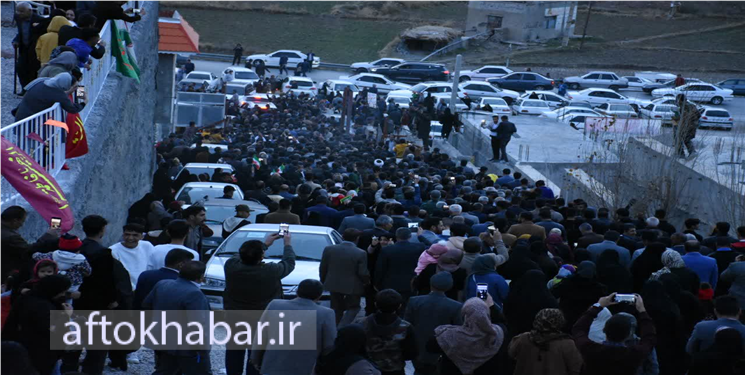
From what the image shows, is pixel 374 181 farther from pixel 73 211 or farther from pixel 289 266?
pixel 289 266

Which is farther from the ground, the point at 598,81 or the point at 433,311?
the point at 433,311

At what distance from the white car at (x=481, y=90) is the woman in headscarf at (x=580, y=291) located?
138ft

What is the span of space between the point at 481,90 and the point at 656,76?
1668cm

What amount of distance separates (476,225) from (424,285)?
9.80ft

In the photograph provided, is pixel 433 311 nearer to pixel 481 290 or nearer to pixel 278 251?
pixel 481 290

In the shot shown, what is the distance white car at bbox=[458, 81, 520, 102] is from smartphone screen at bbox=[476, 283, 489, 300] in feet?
139

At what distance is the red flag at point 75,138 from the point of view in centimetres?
1167

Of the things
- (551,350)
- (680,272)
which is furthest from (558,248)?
A: (551,350)

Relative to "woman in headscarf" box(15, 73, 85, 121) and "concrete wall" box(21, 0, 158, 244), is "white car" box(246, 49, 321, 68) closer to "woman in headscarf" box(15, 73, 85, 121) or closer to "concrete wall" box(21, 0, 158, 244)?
"concrete wall" box(21, 0, 158, 244)

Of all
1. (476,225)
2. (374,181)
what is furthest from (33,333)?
(374,181)

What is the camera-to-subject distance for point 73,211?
36.2 ft

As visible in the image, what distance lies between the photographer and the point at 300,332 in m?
7.34

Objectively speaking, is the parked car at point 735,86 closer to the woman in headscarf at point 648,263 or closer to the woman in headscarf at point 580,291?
the woman in headscarf at point 648,263

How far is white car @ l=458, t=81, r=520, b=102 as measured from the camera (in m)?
51.0
